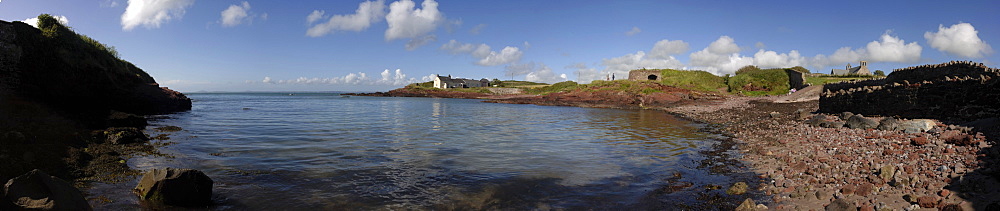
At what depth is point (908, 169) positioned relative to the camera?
7621 mm

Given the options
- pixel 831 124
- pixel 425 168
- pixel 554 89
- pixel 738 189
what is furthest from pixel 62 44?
pixel 554 89

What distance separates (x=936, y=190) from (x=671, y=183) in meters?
4.45

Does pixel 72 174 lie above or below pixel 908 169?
below

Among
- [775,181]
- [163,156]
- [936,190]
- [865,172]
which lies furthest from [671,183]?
[163,156]

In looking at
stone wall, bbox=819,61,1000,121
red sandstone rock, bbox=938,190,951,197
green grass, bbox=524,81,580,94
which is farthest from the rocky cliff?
green grass, bbox=524,81,580,94

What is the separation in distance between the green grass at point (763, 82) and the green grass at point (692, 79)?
15.2 ft

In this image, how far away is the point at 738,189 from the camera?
8.50 meters

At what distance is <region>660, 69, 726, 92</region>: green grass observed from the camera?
71.9 m

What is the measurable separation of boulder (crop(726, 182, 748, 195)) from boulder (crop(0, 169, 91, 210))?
10.9 m

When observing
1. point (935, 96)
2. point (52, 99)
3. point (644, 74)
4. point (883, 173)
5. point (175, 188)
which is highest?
point (644, 74)

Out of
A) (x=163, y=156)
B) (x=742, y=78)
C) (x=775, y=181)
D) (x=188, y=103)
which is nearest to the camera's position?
(x=775, y=181)

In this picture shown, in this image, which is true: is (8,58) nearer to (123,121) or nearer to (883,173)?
(123,121)

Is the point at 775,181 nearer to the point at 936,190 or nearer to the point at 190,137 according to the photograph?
the point at 936,190

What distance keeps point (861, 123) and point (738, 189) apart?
9.39m
